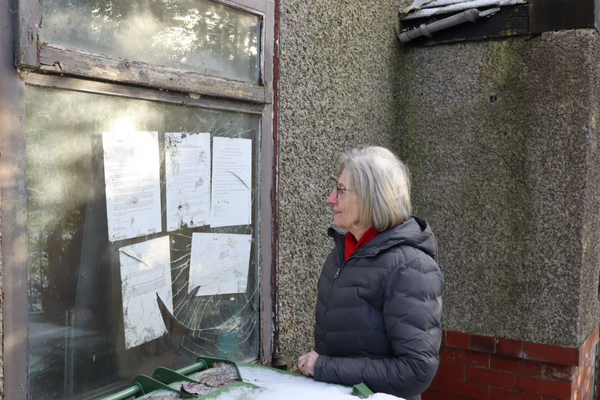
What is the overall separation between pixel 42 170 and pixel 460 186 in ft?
9.25

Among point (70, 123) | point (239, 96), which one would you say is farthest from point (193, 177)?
point (70, 123)

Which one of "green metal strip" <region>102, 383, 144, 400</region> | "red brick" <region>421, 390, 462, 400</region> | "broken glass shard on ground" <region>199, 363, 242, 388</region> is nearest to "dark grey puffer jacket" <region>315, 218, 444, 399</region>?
"broken glass shard on ground" <region>199, 363, 242, 388</region>

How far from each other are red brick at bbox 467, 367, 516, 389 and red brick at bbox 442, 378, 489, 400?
0.04 meters

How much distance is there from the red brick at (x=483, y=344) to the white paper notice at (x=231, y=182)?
195 centimetres

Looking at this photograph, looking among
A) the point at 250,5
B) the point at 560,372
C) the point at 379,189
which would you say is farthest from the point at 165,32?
the point at 560,372

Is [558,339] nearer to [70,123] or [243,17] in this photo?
[243,17]

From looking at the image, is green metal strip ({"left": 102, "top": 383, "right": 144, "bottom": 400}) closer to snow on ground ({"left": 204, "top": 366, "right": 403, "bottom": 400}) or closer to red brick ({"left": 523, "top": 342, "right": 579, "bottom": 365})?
snow on ground ({"left": 204, "top": 366, "right": 403, "bottom": 400})

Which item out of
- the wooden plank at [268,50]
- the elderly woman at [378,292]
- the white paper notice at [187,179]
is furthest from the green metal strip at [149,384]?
the wooden plank at [268,50]

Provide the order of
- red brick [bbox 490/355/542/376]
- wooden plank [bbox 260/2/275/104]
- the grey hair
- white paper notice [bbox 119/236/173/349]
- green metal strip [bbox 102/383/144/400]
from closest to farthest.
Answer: green metal strip [bbox 102/383/144/400], the grey hair, white paper notice [bbox 119/236/173/349], wooden plank [bbox 260/2/275/104], red brick [bbox 490/355/542/376]

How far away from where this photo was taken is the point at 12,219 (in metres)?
1.75

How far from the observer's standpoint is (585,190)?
3.49 metres

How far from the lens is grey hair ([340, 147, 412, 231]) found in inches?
81.1

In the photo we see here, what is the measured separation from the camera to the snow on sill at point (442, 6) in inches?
147

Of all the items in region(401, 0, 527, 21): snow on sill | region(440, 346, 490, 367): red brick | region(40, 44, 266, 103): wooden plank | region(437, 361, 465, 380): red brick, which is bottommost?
region(437, 361, 465, 380): red brick
